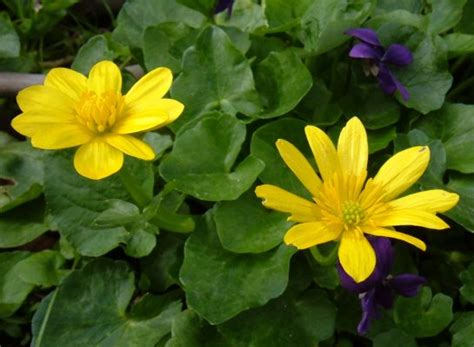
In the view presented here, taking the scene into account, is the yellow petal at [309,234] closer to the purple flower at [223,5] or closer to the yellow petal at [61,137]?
the yellow petal at [61,137]

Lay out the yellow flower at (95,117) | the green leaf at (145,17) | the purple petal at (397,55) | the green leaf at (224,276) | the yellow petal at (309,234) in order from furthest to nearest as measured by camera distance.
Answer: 1. the green leaf at (145,17)
2. the purple petal at (397,55)
3. the green leaf at (224,276)
4. the yellow flower at (95,117)
5. the yellow petal at (309,234)

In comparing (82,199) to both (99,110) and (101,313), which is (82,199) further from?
(99,110)

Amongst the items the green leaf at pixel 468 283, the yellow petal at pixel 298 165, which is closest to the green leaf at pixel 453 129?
the green leaf at pixel 468 283

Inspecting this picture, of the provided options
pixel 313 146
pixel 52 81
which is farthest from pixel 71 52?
pixel 313 146

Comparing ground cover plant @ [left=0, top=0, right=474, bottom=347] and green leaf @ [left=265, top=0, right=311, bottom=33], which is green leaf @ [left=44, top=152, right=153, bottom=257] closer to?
ground cover plant @ [left=0, top=0, right=474, bottom=347]

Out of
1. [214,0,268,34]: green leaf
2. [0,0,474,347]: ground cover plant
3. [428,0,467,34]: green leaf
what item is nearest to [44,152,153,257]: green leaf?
[0,0,474,347]: ground cover plant

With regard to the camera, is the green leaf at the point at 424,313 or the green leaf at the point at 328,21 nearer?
the green leaf at the point at 424,313

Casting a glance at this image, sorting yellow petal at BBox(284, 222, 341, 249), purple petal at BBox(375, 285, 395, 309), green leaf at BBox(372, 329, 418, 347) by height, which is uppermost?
yellow petal at BBox(284, 222, 341, 249)
